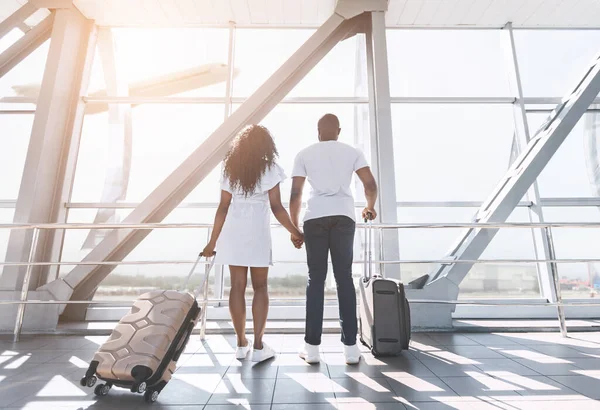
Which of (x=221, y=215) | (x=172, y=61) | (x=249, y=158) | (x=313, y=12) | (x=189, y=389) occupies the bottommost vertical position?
(x=189, y=389)

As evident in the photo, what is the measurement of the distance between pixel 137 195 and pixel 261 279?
2.85 metres

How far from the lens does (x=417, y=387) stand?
140 cm

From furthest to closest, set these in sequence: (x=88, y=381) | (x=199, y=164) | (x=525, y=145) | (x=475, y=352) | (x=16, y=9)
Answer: (x=525, y=145)
(x=16, y=9)
(x=199, y=164)
(x=475, y=352)
(x=88, y=381)

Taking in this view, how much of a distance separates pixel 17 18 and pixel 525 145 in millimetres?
5973

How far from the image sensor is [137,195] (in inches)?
157

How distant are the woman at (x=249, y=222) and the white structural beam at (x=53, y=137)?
2.49m

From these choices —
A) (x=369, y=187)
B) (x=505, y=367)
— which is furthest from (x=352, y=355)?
(x=369, y=187)

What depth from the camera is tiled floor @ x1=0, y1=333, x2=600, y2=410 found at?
125 cm

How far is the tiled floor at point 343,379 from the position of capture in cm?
125

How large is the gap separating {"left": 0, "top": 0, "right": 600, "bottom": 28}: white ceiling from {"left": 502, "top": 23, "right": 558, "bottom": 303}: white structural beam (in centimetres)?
35

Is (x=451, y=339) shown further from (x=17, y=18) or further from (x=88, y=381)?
(x=17, y=18)

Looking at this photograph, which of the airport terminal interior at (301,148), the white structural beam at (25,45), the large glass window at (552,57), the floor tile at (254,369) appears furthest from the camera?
the large glass window at (552,57)

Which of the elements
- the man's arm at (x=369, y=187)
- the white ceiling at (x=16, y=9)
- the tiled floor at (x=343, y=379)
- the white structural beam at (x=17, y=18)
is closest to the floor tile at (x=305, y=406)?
the tiled floor at (x=343, y=379)

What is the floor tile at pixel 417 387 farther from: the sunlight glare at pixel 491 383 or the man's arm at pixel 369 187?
the man's arm at pixel 369 187
